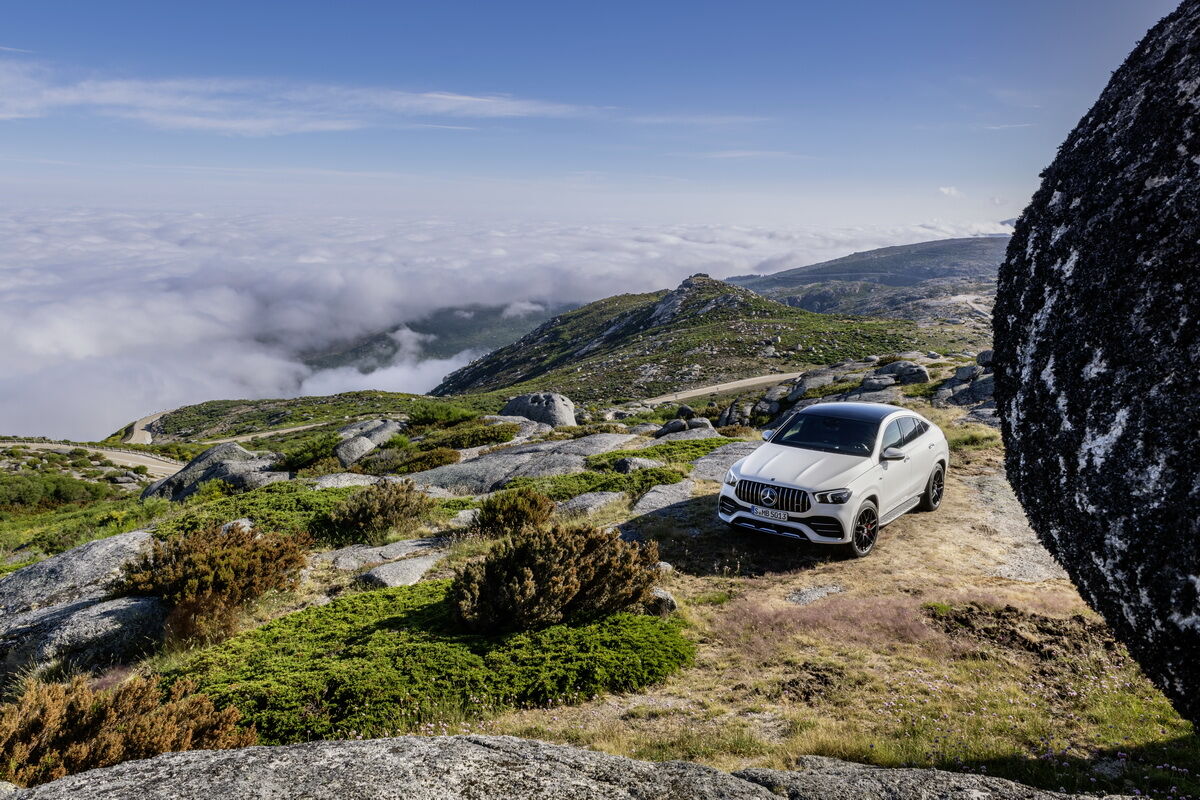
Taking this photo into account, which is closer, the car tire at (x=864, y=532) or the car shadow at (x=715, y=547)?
the car tire at (x=864, y=532)

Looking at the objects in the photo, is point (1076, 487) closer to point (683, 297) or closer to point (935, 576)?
point (935, 576)

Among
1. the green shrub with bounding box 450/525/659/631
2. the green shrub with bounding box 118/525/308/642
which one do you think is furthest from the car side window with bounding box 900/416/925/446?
the green shrub with bounding box 118/525/308/642

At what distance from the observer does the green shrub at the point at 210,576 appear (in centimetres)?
791

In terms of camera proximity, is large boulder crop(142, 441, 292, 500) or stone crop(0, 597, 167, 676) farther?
large boulder crop(142, 441, 292, 500)

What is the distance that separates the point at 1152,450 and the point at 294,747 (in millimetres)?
4387

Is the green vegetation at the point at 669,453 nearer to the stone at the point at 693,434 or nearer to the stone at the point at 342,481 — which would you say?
the stone at the point at 693,434

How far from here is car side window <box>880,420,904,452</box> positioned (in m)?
11.2

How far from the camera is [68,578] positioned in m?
10.3

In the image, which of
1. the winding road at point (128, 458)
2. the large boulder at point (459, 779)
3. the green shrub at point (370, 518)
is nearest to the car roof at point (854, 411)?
the green shrub at point (370, 518)

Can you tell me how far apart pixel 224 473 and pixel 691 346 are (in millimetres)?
71079

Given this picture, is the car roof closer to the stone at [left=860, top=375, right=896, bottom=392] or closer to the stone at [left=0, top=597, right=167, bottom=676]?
the stone at [left=0, top=597, right=167, bottom=676]

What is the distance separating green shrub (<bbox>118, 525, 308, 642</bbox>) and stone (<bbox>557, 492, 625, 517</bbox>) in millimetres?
5791

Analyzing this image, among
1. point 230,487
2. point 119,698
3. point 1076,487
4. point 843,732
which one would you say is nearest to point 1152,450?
point 1076,487

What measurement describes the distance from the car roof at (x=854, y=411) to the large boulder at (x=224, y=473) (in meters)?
17.8
